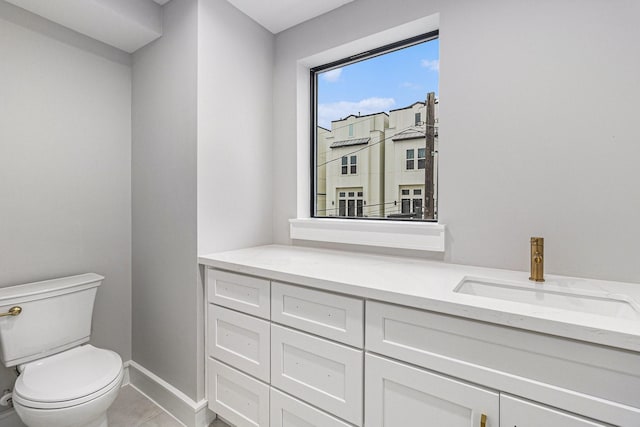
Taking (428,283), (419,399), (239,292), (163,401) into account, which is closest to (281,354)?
(239,292)

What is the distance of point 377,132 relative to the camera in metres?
1.93

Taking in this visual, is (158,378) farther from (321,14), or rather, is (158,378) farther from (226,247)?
(321,14)

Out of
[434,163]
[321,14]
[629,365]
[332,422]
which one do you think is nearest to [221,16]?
[321,14]

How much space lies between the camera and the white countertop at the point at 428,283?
789 mm

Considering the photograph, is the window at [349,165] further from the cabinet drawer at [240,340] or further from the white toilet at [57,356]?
the white toilet at [57,356]

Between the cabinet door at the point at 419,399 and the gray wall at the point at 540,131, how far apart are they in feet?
2.28

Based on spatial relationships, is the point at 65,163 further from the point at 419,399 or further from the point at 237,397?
the point at 419,399

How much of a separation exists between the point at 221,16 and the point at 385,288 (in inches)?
70.2

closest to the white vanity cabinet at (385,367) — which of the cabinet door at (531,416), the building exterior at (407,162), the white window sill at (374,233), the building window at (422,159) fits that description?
the cabinet door at (531,416)

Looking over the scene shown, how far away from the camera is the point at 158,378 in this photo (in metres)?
1.90

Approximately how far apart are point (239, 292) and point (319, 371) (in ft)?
1.81

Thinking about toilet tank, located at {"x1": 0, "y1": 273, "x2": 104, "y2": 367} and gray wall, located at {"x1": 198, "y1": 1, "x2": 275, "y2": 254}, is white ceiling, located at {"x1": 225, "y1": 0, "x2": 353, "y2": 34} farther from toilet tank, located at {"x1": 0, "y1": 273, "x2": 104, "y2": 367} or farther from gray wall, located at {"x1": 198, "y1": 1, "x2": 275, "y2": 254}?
toilet tank, located at {"x1": 0, "y1": 273, "x2": 104, "y2": 367}

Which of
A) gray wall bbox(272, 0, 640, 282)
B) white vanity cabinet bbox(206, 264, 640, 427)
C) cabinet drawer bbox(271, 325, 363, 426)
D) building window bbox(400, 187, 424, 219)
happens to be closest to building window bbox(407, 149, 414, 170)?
building window bbox(400, 187, 424, 219)

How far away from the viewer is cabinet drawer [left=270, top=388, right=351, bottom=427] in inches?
48.1
